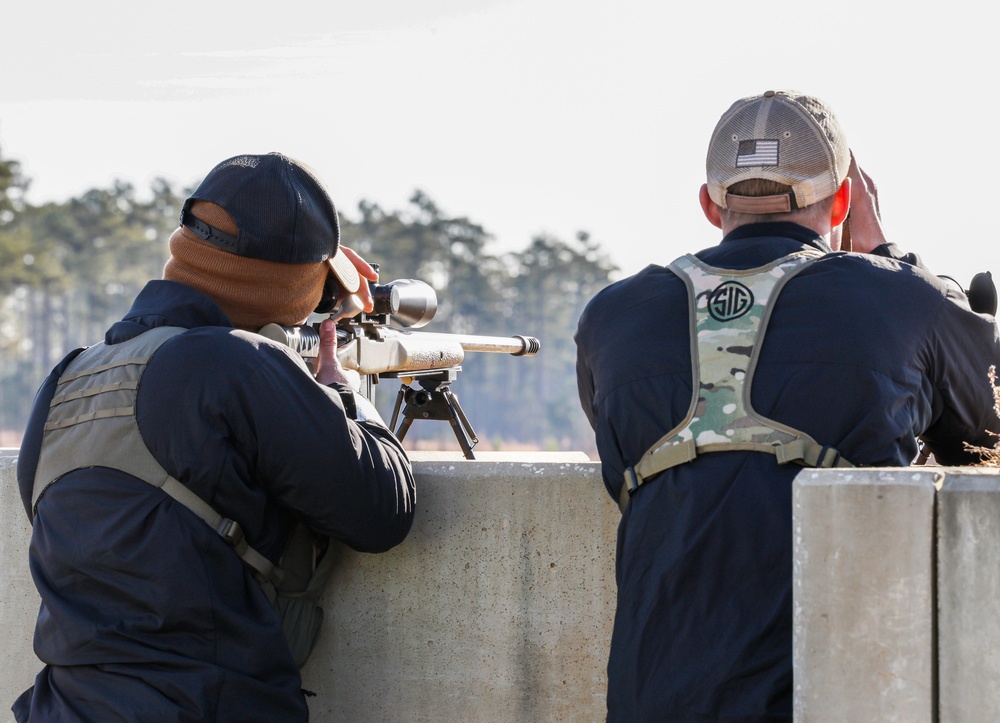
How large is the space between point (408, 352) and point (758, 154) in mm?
3193

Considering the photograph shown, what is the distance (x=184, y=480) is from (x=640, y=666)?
1.04m

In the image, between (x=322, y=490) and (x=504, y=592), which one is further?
(x=504, y=592)

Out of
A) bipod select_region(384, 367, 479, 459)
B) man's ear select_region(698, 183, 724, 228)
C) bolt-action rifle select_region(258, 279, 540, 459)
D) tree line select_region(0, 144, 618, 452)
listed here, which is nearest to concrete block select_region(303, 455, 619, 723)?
man's ear select_region(698, 183, 724, 228)

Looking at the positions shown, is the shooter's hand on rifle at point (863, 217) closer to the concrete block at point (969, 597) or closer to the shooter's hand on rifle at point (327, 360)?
the concrete block at point (969, 597)

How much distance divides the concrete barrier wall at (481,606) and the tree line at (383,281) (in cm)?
5449

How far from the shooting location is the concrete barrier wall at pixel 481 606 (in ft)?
11.0

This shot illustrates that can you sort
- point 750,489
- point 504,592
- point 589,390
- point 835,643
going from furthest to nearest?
point 504,592, point 589,390, point 750,489, point 835,643

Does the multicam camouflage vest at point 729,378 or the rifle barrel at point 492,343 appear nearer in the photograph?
the multicam camouflage vest at point 729,378

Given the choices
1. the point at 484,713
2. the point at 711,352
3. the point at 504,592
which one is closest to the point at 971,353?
the point at 711,352

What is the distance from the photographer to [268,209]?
3143mm

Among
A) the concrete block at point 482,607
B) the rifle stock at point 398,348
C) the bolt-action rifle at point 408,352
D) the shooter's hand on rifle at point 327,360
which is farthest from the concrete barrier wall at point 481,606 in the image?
the rifle stock at point 398,348

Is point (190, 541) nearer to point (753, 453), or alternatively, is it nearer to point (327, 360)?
point (327, 360)

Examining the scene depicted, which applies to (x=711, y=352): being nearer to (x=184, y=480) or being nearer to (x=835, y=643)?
(x=835, y=643)

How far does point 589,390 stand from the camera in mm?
3025
